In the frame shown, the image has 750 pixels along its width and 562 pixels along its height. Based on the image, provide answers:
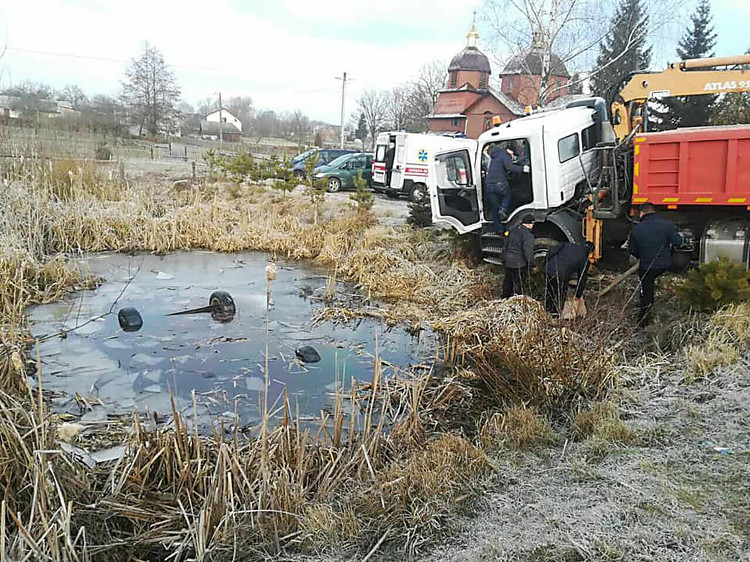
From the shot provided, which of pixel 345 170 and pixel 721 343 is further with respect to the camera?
pixel 345 170

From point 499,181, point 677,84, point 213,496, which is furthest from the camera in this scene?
point 499,181

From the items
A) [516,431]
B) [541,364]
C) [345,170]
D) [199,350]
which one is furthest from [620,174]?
[345,170]

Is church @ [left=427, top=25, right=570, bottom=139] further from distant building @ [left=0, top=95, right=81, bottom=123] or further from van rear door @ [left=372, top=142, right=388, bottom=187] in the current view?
distant building @ [left=0, top=95, right=81, bottom=123]

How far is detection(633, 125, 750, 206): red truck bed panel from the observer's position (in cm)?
717

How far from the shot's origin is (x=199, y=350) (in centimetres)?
705

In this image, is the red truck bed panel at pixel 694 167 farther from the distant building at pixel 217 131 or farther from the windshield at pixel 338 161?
the distant building at pixel 217 131

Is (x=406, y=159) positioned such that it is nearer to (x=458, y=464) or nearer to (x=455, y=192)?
(x=455, y=192)

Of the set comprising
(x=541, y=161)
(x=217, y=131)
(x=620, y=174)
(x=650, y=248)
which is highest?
(x=217, y=131)

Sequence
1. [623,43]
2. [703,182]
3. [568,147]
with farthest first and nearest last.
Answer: [623,43], [568,147], [703,182]

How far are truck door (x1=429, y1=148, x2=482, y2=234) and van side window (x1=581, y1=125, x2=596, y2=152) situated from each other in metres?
1.75

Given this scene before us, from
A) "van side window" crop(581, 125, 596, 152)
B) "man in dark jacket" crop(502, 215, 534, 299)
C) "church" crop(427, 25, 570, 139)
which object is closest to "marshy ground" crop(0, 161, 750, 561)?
"man in dark jacket" crop(502, 215, 534, 299)

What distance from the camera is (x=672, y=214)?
8.04 m

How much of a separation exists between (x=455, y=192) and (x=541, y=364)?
561 centimetres

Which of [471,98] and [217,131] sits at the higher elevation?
[471,98]
